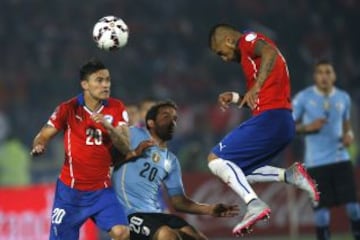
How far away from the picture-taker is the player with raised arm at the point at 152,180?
8867 mm

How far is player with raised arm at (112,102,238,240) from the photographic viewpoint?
887 cm

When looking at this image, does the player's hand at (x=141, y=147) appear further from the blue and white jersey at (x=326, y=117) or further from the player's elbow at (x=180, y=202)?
the blue and white jersey at (x=326, y=117)

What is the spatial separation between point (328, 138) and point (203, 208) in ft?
12.1

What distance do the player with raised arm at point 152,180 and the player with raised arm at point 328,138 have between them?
124 inches

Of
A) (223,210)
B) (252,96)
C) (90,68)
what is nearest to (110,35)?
(90,68)

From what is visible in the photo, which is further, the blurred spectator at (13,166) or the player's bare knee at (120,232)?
the blurred spectator at (13,166)

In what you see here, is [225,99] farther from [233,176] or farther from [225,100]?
[233,176]

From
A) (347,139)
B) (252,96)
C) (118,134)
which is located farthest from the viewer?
(347,139)

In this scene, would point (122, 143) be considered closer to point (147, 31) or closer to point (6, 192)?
point (6, 192)

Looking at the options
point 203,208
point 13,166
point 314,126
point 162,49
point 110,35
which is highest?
point 162,49

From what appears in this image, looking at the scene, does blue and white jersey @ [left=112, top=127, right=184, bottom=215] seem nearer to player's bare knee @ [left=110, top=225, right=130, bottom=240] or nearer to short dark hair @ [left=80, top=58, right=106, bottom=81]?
player's bare knee @ [left=110, top=225, right=130, bottom=240]

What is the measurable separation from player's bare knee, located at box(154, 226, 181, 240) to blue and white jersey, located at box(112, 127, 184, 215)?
390 mm

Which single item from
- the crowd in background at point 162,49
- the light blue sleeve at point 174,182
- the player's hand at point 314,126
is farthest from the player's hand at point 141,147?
the crowd in background at point 162,49

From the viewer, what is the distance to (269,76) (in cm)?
818
